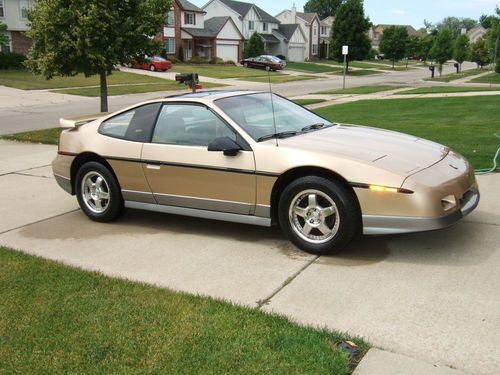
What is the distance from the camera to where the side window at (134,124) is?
5922mm

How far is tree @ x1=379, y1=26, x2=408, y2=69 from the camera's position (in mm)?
72312

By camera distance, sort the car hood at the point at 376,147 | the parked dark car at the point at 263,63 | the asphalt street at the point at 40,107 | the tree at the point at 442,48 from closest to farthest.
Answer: the car hood at the point at 376,147, the asphalt street at the point at 40,107, the parked dark car at the point at 263,63, the tree at the point at 442,48

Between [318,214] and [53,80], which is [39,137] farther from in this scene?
[53,80]

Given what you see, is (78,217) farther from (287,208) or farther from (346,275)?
(346,275)

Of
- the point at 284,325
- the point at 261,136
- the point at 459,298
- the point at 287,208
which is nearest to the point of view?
the point at 284,325

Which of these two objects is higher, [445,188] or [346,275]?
[445,188]

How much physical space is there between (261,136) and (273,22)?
78.8 m

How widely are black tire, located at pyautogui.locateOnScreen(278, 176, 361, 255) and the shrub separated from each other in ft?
136

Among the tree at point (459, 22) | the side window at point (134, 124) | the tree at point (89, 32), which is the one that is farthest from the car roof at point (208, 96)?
the tree at point (459, 22)

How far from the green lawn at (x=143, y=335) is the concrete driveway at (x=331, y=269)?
0.98ft

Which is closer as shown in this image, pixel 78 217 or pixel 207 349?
pixel 207 349

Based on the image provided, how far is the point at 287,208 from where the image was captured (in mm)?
4977

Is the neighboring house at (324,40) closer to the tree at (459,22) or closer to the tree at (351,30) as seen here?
the tree at (351,30)

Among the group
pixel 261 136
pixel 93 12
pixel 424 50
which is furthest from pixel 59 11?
pixel 424 50
